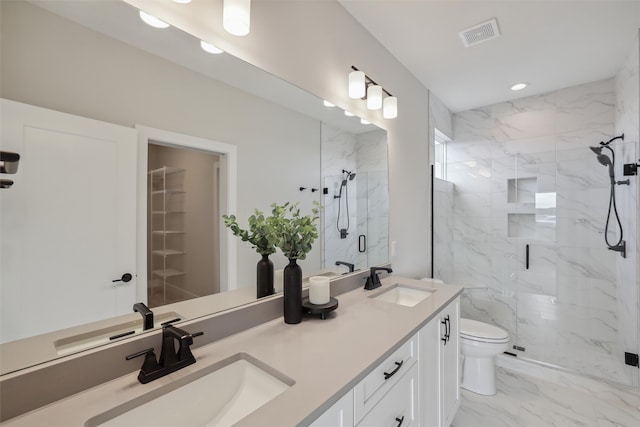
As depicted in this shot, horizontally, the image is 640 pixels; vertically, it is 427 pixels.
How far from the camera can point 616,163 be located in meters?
2.49

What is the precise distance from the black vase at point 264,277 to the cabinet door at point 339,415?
591 millimetres

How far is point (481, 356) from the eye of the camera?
223 centimetres

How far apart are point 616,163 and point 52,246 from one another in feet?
12.5

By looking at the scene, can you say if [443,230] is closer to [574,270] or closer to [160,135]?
[574,270]

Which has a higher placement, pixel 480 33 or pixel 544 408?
pixel 480 33

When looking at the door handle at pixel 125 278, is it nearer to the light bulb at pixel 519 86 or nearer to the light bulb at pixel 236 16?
the light bulb at pixel 236 16

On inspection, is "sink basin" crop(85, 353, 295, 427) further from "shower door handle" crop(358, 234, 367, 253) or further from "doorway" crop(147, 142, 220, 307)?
"shower door handle" crop(358, 234, 367, 253)

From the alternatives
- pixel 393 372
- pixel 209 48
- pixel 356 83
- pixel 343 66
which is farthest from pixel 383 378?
pixel 343 66

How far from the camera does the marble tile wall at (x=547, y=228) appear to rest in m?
2.56

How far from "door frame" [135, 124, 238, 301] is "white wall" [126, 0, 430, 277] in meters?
0.39

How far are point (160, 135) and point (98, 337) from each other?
0.65m

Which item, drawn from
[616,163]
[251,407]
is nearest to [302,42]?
[251,407]

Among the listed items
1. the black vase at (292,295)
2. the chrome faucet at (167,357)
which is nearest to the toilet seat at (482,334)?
the black vase at (292,295)

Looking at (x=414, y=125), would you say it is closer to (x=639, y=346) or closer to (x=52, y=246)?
(x=639, y=346)
